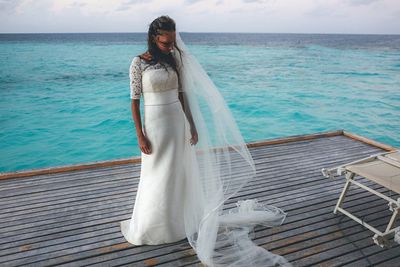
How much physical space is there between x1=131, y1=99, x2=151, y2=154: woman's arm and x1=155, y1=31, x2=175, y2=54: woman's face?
1.56 feet

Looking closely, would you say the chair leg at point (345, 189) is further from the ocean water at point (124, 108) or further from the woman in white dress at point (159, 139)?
the ocean water at point (124, 108)

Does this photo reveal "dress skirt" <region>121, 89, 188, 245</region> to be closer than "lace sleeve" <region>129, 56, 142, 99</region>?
No

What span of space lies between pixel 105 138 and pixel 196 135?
35.3 ft

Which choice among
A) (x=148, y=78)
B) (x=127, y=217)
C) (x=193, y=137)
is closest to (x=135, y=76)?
(x=148, y=78)

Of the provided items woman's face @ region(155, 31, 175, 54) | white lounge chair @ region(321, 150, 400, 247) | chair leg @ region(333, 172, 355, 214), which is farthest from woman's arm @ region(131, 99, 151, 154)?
chair leg @ region(333, 172, 355, 214)

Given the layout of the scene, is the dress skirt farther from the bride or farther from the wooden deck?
the wooden deck

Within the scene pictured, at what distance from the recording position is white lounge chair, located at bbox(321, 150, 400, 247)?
9.18ft

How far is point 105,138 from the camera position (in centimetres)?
1284

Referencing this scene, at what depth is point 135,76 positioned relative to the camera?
242cm

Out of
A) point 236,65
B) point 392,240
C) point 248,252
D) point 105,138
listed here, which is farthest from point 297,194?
point 236,65

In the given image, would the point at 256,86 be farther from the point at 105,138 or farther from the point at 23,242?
the point at 23,242

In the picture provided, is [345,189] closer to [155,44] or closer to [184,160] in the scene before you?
[184,160]

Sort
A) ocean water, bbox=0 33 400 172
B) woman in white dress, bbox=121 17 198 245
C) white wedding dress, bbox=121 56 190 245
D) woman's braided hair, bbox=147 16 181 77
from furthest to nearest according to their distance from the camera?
ocean water, bbox=0 33 400 172, white wedding dress, bbox=121 56 190 245, woman in white dress, bbox=121 17 198 245, woman's braided hair, bbox=147 16 181 77

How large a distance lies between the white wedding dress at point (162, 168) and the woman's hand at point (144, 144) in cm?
3
